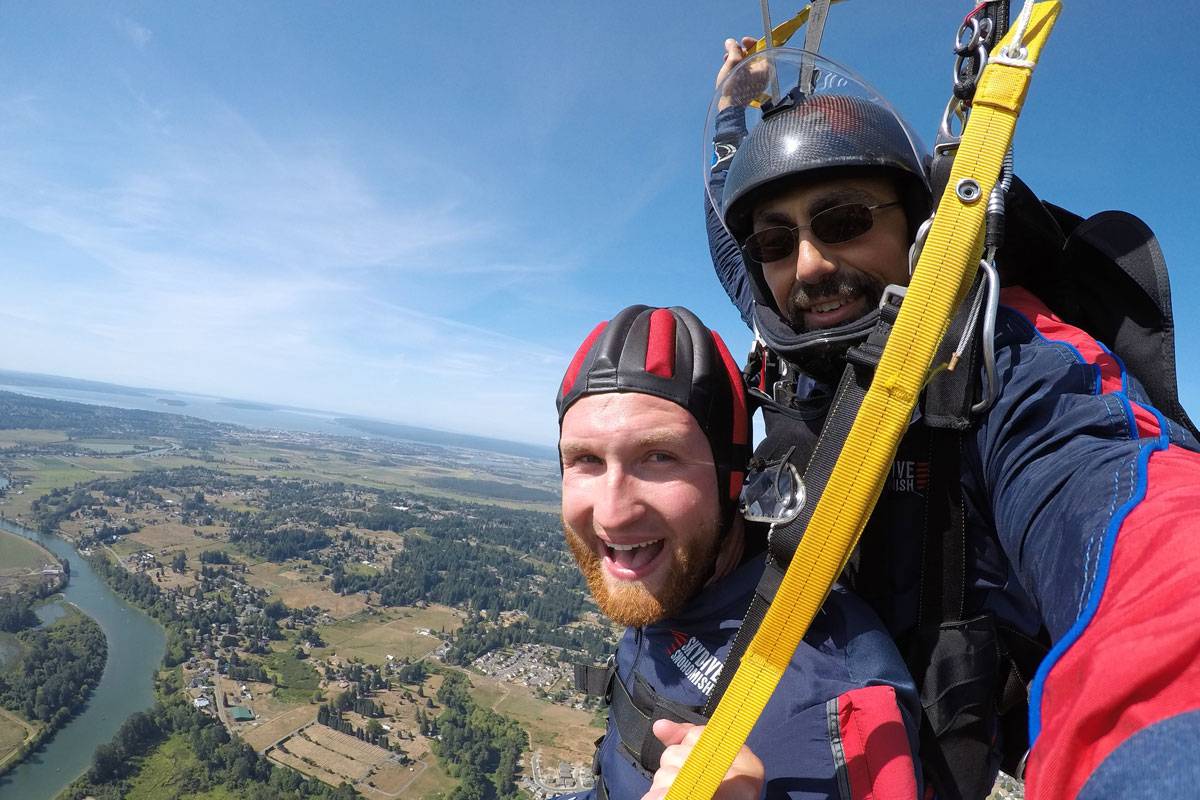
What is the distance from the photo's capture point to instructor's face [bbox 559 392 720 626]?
1746 millimetres

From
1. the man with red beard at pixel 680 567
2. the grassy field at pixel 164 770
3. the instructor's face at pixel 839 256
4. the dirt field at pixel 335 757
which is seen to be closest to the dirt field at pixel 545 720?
the dirt field at pixel 335 757

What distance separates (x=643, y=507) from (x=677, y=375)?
52 centimetres

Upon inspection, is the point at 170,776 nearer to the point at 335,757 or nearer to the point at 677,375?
the point at 335,757

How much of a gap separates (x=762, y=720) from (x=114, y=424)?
575ft

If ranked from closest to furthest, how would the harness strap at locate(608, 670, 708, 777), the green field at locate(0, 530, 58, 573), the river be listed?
the harness strap at locate(608, 670, 708, 777) → the river → the green field at locate(0, 530, 58, 573)

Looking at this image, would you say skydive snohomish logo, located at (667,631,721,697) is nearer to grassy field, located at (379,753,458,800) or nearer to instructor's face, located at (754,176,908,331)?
instructor's face, located at (754,176,908,331)

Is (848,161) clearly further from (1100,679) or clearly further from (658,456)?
Result: (1100,679)

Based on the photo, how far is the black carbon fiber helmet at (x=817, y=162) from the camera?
175cm

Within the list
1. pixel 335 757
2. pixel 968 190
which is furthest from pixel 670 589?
pixel 335 757

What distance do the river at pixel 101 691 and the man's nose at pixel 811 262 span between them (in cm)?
3695

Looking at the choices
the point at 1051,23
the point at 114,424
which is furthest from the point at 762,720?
the point at 114,424

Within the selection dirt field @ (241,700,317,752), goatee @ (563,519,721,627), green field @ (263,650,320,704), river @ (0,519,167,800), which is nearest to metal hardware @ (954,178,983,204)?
goatee @ (563,519,721,627)

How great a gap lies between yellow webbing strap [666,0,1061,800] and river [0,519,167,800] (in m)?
36.5

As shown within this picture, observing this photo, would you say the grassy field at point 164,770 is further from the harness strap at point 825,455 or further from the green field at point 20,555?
the green field at point 20,555
